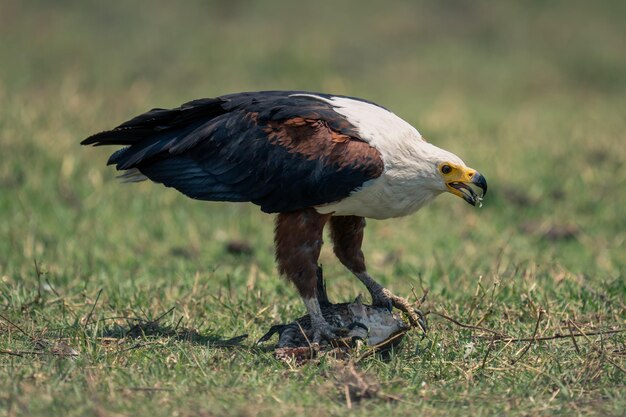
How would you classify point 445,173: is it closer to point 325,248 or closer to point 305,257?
point 305,257

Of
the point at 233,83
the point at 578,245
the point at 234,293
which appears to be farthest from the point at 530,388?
the point at 233,83

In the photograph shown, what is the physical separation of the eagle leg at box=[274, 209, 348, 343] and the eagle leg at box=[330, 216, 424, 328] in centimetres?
33

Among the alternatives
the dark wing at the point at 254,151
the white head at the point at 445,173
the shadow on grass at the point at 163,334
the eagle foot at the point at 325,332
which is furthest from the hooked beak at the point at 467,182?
the shadow on grass at the point at 163,334

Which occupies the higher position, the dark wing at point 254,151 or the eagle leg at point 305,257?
the dark wing at point 254,151

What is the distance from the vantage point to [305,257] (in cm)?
475

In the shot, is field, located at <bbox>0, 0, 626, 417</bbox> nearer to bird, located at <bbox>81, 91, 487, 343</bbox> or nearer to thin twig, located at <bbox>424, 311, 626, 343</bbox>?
thin twig, located at <bbox>424, 311, 626, 343</bbox>

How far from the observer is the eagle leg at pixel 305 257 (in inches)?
187

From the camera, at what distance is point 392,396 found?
3.97 meters

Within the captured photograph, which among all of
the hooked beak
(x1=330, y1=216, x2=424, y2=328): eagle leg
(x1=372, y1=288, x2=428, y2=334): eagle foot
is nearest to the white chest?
the hooked beak

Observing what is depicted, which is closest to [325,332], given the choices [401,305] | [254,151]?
[401,305]

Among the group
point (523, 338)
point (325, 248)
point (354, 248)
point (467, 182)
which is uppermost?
point (467, 182)

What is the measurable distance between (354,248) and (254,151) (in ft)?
2.46

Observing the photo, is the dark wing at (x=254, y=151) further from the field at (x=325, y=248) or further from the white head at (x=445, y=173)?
the field at (x=325, y=248)

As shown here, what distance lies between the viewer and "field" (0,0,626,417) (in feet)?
13.5
